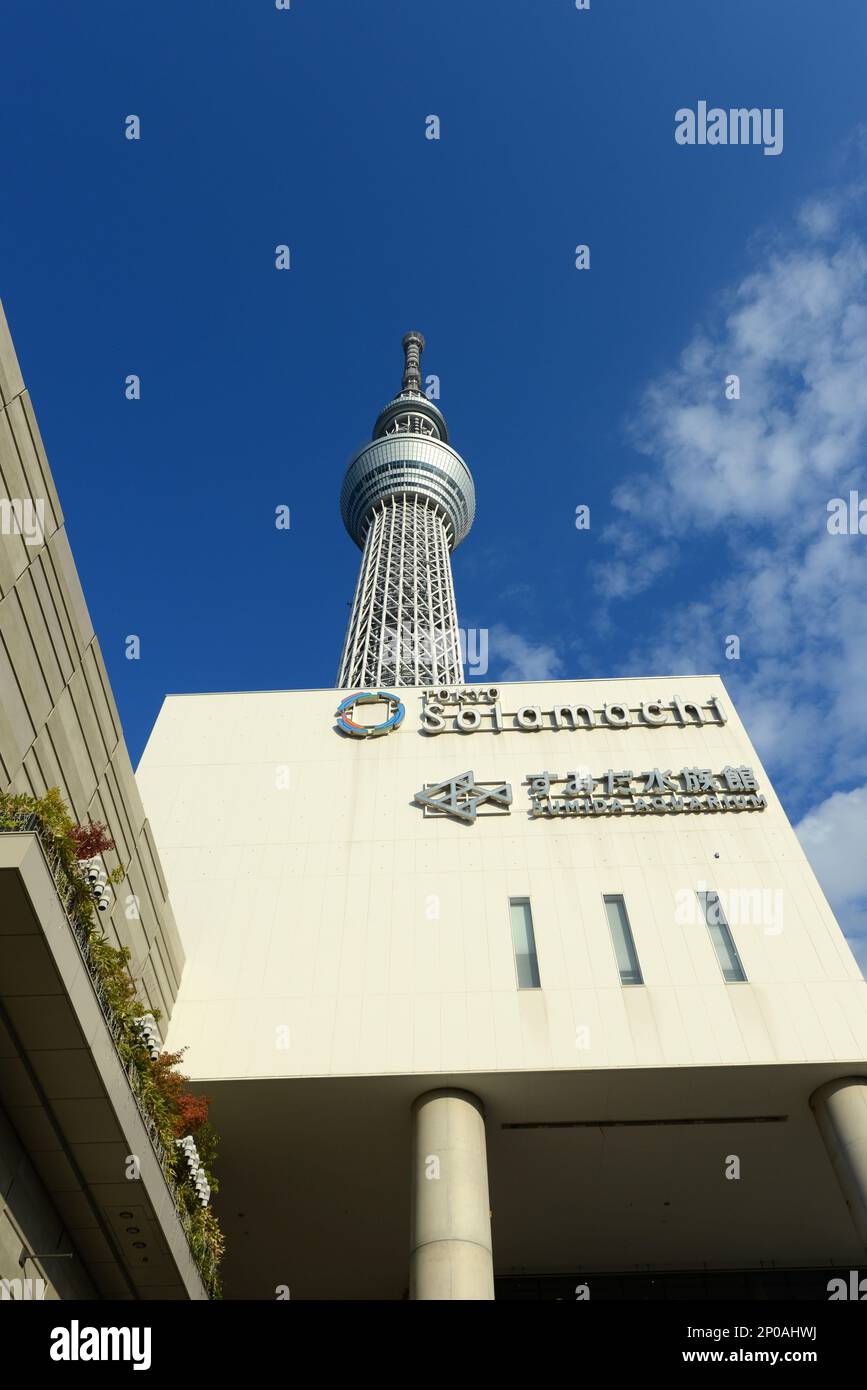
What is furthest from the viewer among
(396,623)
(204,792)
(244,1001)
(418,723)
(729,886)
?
(396,623)

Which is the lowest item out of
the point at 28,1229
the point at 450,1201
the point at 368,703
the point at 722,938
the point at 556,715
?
the point at 28,1229

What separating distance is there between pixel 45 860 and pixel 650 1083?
11.0 m

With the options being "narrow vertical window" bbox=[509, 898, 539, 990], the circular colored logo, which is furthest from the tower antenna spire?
"narrow vertical window" bbox=[509, 898, 539, 990]

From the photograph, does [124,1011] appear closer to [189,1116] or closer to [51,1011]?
[51,1011]

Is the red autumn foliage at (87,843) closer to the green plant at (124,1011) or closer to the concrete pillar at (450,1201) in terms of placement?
the green plant at (124,1011)

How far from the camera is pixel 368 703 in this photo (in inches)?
922

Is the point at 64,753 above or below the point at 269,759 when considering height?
below

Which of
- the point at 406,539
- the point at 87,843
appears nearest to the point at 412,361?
the point at 406,539

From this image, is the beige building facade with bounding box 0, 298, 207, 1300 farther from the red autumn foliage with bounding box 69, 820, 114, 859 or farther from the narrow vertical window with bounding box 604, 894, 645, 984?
the narrow vertical window with bounding box 604, 894, 645, 984

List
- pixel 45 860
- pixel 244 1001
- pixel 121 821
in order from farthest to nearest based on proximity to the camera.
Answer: pixel 244 1001, pixel 121 821, pixel 45 860

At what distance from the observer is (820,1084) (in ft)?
51.9

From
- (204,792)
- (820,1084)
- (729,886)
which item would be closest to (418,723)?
(204,792)

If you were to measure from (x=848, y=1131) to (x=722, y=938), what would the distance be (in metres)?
3.80
